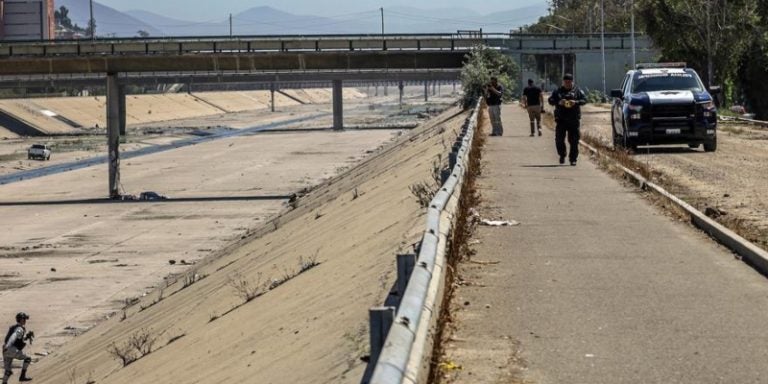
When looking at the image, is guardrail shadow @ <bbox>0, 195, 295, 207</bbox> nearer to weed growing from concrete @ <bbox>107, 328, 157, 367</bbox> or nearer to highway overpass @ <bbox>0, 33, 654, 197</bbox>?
highway overpass @ <bbox>0, 33, 654, 197</bbox>

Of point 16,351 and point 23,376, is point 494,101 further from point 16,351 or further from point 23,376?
point 23,376

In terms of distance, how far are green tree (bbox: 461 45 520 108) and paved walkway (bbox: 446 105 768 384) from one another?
54624mm

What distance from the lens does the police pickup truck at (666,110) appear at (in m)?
37.2

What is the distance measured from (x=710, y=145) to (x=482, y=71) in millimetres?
37986

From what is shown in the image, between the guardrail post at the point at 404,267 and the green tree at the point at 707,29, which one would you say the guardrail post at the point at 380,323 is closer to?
the guardrail post at the point at 404,267

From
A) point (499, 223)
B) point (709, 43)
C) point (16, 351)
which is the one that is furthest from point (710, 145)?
point (709, 43)

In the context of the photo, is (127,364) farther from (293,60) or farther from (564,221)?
(293,60)

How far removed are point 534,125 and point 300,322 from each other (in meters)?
33.1

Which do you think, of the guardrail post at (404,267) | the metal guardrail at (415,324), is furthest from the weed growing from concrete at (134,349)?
the guardrail post at (404,267)

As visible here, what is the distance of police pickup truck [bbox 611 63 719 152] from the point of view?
37156 mm

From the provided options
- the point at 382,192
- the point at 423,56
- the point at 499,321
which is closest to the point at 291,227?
the point at 382,192

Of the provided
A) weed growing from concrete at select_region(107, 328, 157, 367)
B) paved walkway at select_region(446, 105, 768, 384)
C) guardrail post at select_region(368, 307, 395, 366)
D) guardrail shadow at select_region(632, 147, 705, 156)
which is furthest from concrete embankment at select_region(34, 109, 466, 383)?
guardrail shadow at select_region(632, 147, 705, 156)

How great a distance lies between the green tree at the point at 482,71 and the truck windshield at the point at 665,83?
114ft

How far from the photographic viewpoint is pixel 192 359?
16.1 meters
